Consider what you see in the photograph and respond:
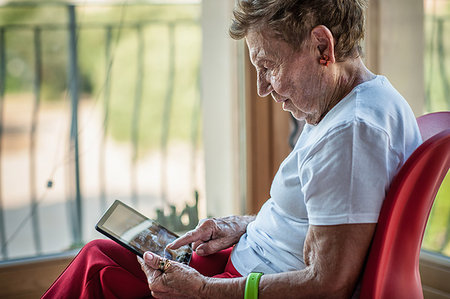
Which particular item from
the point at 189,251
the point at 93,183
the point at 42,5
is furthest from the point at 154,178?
the point at 189,251

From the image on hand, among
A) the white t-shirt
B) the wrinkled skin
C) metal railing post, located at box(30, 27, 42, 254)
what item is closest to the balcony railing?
metal railing post, located at box(30, 27, 42, 254)

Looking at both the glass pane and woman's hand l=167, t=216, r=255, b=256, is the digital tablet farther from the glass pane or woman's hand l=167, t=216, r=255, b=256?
the glass pane

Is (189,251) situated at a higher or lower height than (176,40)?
lower

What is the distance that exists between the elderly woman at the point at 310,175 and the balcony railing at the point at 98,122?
1.02 meters

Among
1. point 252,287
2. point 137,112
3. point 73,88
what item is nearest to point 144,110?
point 137,112

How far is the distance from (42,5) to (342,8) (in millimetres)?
1477

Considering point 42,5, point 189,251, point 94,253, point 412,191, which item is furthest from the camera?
point 42,5

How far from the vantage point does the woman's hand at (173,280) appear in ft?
3.90

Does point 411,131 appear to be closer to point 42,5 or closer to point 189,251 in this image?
point 189,251

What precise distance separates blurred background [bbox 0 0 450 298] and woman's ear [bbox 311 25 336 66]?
1193mm

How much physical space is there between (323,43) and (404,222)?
0.42m

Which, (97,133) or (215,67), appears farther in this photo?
(215,67)

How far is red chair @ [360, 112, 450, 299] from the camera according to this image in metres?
1.04

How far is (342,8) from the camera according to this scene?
1.16 metres
